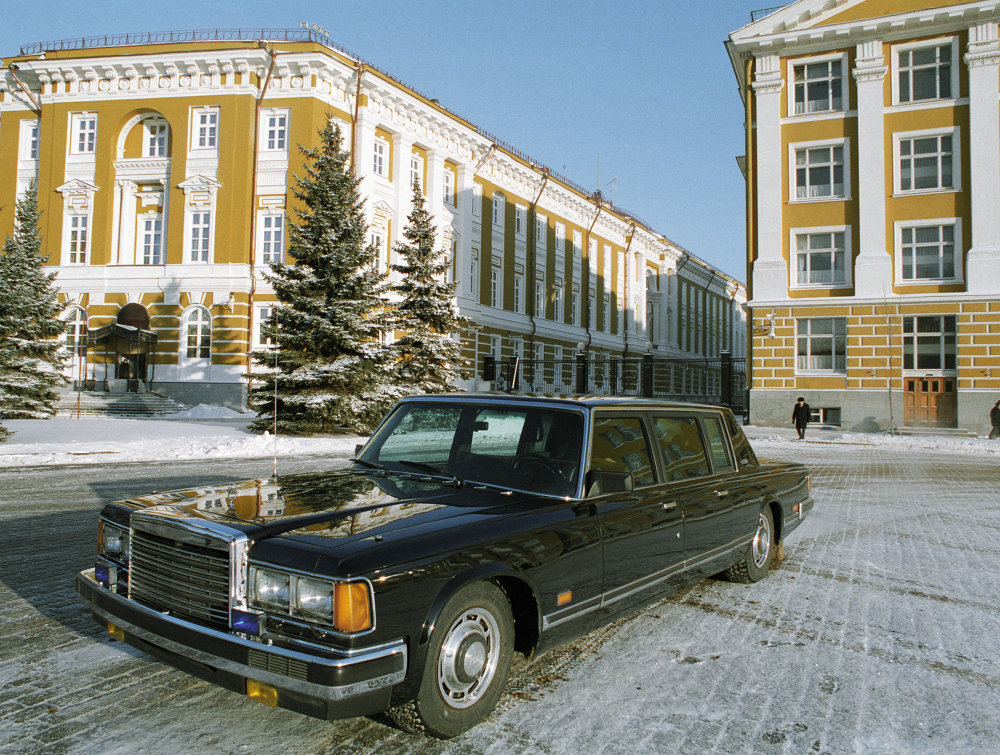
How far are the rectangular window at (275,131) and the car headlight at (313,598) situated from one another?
32.7 meters

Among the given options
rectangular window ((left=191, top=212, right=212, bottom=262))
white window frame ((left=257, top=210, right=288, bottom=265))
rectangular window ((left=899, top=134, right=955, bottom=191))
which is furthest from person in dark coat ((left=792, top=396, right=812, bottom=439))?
rectangular window ((left=191, top=212, right=212, bottom=262))

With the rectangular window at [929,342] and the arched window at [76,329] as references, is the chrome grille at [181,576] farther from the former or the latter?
the arched window at [76,329]

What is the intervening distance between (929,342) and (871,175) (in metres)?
6.74

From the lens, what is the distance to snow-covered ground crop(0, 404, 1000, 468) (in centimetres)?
1510

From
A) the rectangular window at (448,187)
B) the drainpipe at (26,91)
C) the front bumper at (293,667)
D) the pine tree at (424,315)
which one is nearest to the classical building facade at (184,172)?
the drainpipe at (26,91)

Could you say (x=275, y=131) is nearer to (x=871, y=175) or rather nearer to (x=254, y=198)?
(x=254, y=198)

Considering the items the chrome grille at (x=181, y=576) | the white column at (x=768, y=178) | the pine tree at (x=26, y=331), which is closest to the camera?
the chrome grille at (x=181, y=576)

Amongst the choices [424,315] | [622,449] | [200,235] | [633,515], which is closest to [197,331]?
[200,235]

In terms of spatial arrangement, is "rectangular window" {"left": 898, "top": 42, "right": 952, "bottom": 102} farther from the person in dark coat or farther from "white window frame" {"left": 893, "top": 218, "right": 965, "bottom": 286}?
the person in dark coat

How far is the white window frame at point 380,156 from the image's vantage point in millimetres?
34600

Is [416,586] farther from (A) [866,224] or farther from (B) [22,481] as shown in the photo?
(A) [866,224]

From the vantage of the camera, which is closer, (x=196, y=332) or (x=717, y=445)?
(x=717, y=445)

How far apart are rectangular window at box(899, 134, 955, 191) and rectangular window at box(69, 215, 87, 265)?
115 ft

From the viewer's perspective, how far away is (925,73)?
27.9 metres
